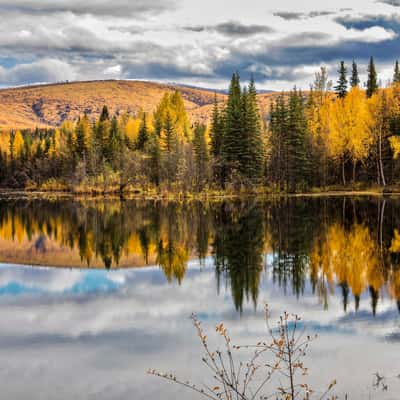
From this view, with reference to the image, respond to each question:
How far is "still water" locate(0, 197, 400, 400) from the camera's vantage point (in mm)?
10624

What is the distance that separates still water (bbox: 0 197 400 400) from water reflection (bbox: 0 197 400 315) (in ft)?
0.28

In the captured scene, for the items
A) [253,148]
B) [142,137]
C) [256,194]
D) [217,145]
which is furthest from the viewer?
[142,137]

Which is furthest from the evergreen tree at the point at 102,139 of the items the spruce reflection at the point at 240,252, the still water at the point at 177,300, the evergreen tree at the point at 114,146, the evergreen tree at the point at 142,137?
the still water at the point at 177,300

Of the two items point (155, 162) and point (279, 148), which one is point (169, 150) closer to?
point (155, 162)

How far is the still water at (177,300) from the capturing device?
34.9 ft

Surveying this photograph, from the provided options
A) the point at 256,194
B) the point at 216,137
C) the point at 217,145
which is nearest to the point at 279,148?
the point at 256,194

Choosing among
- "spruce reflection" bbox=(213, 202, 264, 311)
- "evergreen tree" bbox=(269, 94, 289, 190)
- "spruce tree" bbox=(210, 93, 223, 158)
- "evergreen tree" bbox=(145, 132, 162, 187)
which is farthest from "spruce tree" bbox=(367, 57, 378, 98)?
"spruce reflection" bbox=(213, 202, 264, 311)

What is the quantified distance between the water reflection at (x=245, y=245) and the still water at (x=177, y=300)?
9 cm

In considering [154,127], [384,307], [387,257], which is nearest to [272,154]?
[154,127]

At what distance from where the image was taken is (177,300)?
658 inches

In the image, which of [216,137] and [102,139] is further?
[102,139]

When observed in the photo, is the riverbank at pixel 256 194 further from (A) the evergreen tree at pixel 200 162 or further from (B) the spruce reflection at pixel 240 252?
(B) the spruce reflection at pixel 240 252

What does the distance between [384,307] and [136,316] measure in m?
6.54

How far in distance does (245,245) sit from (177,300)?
10604 mm
